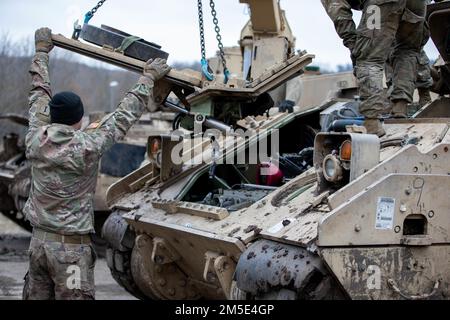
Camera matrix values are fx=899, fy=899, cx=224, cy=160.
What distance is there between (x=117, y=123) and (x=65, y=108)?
0.32 meters

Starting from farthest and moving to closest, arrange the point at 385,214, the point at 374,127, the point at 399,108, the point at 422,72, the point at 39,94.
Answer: the point at 422,72, the point at 399,108, the point at 374,127, the point at 39,94, the point at 385,214

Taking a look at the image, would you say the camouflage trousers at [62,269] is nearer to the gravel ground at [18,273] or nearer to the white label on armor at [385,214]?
the white label on armor at [385,214]

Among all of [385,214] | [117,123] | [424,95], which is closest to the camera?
[385,214]

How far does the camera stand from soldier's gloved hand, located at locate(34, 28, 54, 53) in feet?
Result: 20.8

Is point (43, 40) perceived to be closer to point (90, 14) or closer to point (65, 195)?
point (90, 14)

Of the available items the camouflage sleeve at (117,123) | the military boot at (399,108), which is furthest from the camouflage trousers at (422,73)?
the camouflage sleeve at (117,123)

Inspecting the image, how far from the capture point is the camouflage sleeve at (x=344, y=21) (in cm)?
632

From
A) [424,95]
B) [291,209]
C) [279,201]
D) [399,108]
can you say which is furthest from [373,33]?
[424,95]

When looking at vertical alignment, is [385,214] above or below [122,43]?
below

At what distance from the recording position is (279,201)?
586cm

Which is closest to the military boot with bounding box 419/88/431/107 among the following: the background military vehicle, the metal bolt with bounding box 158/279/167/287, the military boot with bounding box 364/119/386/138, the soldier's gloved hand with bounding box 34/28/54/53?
the military boot with bounding box 364/119/386/138

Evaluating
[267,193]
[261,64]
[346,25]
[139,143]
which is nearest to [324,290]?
[267,193]

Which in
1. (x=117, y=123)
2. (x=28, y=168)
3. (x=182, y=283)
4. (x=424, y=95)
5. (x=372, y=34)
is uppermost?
(x=372, y=34)

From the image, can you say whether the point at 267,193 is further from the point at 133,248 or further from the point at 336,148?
the point at 133,248
